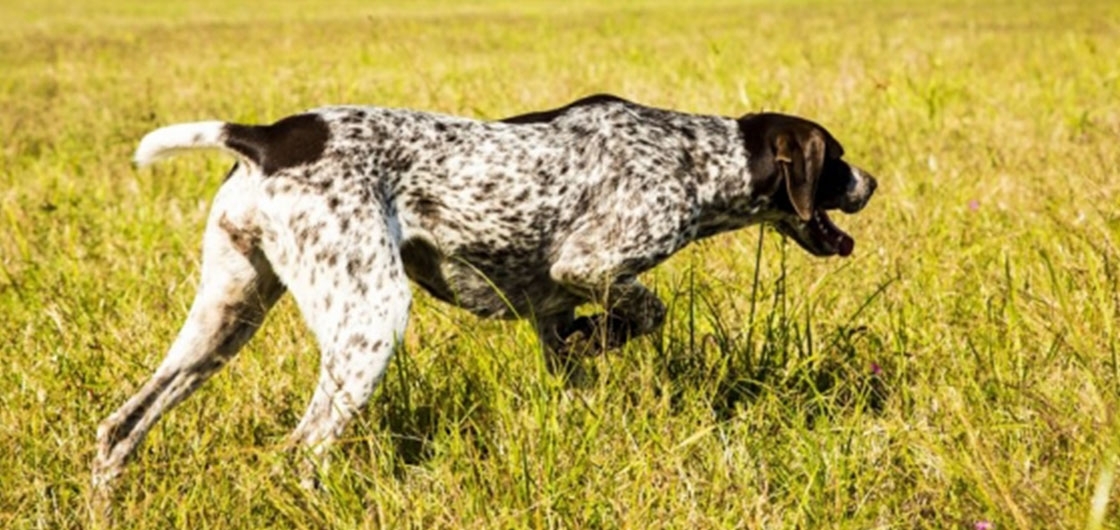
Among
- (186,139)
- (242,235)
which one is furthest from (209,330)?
(186,139)

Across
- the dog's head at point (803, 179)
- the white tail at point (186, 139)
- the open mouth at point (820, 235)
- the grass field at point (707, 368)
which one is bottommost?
the grass field at point (707, 368)

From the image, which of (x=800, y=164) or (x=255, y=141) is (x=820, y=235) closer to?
(x=800, y=164)

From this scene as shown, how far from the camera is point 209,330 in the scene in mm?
4156

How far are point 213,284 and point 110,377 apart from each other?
0.82m

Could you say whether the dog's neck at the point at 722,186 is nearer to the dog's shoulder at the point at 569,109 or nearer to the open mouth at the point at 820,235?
the open mouth at the point at 820,235

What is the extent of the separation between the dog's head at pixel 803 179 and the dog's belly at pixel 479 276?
811mm

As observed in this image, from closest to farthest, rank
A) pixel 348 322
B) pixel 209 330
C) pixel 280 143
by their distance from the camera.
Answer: pixel 348 322, pixel 280 143, pixel 209 330

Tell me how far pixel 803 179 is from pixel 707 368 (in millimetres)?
735

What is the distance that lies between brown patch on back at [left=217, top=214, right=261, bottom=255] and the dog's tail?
177 millimetres

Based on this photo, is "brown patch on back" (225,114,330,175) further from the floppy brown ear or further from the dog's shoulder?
the floppy brown ear

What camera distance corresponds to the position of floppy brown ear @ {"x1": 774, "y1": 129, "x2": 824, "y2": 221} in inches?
183

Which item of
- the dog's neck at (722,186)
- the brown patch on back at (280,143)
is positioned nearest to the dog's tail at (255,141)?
the brown patch on back at (280,143)

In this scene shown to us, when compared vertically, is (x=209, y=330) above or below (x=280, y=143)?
below

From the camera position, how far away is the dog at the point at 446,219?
152 inches
